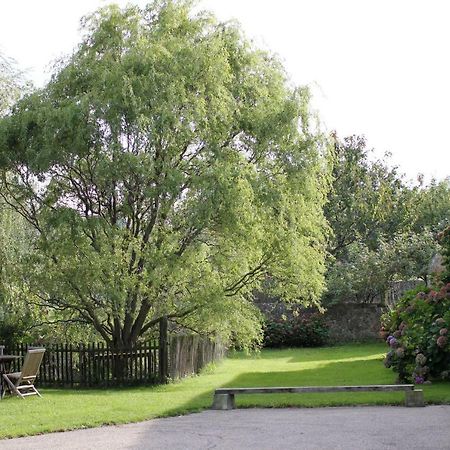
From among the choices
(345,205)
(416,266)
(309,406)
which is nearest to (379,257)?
(416,266)

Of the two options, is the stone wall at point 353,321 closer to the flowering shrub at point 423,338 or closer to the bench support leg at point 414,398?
the flowering shrub at point 423,338

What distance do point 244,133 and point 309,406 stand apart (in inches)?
324

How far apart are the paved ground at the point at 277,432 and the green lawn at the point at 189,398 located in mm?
647

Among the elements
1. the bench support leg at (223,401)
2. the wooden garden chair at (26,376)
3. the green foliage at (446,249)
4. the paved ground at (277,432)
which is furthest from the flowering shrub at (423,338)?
the wooden garden chair at (26,376)

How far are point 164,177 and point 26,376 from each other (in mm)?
5453

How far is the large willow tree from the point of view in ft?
60.4

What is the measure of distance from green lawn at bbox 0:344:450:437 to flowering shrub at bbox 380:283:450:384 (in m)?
0.57

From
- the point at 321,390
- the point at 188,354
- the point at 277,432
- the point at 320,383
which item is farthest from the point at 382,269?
the point at 277,432

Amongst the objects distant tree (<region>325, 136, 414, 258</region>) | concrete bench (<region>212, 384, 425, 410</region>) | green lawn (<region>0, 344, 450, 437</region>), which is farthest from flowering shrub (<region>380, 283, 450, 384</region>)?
distant tree (<region>325, 136, 414, 258</region>)

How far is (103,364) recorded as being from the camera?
1923 cm

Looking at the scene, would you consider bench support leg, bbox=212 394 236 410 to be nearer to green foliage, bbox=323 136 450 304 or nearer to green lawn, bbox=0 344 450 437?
green lawn, bbox=0 344 450 437

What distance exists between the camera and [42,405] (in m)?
14.8

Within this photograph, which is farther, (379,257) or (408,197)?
(408,197)

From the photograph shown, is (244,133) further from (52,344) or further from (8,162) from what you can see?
(52,344)
